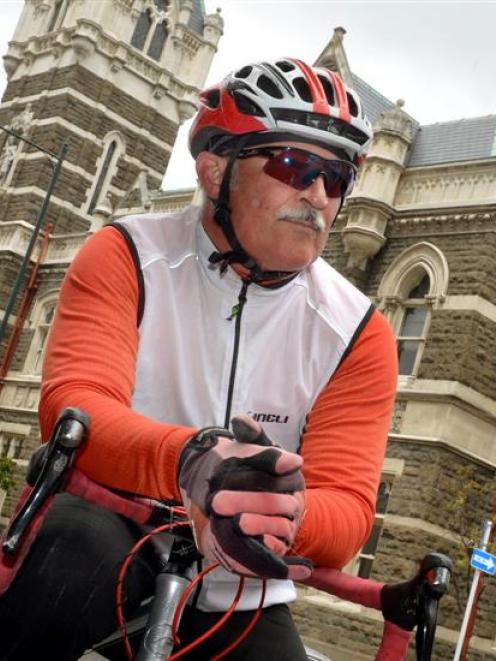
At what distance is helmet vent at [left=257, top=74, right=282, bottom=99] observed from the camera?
2519 mm

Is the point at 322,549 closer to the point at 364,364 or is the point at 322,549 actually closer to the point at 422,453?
the point at 364,364

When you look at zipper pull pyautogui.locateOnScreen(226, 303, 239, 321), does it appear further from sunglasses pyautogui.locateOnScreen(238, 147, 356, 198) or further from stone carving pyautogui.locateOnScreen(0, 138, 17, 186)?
stone carving pyautogui.locateOnScreen(0, 138, 17, 186)

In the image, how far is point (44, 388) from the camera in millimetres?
2168

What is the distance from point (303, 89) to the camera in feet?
8.43

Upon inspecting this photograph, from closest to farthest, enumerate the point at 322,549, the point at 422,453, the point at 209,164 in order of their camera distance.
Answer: the point at 322,549
the point at 209,164
the point at 422,453

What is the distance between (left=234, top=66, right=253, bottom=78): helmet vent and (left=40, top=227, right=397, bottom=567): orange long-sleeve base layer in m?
0.59

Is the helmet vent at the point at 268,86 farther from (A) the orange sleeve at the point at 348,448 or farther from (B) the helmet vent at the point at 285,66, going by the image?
(A) the orange sleeve at the point at 348,448

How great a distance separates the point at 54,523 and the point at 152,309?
645 millimetres

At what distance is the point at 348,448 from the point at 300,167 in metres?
0.71

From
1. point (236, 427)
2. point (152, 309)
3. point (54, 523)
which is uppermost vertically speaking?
point (152, 309)

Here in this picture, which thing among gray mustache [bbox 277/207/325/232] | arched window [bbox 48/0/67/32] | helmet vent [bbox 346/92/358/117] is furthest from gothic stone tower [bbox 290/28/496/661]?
arched window [bbox 48/0/67/32]

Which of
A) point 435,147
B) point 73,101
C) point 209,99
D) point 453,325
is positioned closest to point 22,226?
point 73,101

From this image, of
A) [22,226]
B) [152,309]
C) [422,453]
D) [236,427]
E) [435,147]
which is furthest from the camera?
[22,226]

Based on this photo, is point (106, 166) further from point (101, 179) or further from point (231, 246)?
point (231, 246)
